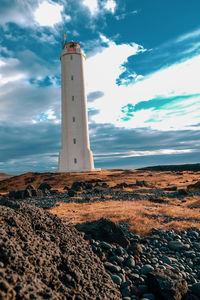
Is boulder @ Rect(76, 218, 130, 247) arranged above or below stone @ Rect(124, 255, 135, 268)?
above

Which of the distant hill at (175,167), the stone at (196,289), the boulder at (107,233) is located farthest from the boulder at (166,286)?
the distant hill at (175,167)

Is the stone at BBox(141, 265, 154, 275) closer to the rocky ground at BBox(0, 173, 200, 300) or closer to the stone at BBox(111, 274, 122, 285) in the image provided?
the rocky ground at BBox(0, 173, 200, 300)

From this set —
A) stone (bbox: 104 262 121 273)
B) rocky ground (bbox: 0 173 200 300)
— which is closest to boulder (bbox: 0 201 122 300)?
rocky ground (bbox: 0 173 200 300)

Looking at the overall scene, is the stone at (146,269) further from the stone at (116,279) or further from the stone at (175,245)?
the stone at (175,245)

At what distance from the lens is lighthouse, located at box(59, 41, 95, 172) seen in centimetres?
4216

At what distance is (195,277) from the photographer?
18.7 ft

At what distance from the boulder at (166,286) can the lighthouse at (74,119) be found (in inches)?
1467

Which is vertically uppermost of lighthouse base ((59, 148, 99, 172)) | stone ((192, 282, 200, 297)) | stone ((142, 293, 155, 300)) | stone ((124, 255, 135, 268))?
lighthouse base ((59, 148, 99, 172))

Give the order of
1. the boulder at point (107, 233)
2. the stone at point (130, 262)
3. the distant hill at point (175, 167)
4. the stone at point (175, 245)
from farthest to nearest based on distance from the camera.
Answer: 1. the distant hill at point (175, 167)
2. the stone at point (175, 245)
3. the boulder at point (107, 233)
4. the stone at point (130, 262)

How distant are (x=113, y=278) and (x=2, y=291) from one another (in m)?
2.98

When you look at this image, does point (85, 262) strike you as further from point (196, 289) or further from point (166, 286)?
point (196, 289)

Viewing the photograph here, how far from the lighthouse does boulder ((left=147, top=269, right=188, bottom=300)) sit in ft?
122

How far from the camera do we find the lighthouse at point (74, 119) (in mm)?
42156

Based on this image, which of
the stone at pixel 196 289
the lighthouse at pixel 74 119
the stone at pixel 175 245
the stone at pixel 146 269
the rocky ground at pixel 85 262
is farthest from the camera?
the lighthouse at pixel 74 119
